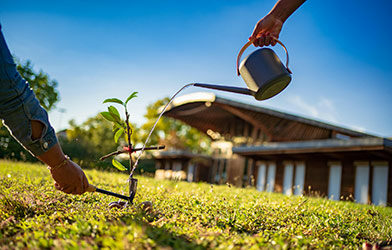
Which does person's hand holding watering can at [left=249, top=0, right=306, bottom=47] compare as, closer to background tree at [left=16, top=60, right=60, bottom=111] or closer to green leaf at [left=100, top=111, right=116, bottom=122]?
green leaf at [left=100, top=111, right=116, bottom=122]

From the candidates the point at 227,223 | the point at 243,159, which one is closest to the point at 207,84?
the point at 227,223

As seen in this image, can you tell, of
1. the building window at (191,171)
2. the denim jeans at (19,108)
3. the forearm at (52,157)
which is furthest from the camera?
the building window at (191,171)

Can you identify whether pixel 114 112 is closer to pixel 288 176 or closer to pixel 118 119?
pixel 118 119

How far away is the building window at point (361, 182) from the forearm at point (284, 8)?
11.2m

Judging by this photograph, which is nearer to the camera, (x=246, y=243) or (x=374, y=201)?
(x=246, y=243)

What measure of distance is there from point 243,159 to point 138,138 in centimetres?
1593

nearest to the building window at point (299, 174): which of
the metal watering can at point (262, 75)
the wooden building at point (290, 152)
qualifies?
the wooden building at point (290, 152)

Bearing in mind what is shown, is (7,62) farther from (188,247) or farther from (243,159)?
(243,159)

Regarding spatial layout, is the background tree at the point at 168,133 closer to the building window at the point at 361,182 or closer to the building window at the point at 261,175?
the building window at the point at 261,175

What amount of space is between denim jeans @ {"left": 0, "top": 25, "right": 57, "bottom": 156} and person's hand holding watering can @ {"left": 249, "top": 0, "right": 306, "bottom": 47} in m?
2.17

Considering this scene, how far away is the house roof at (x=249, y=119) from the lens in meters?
16.1

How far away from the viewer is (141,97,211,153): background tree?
1310 inches

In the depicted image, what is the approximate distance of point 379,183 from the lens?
12.0 m

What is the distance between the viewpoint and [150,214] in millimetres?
2900
